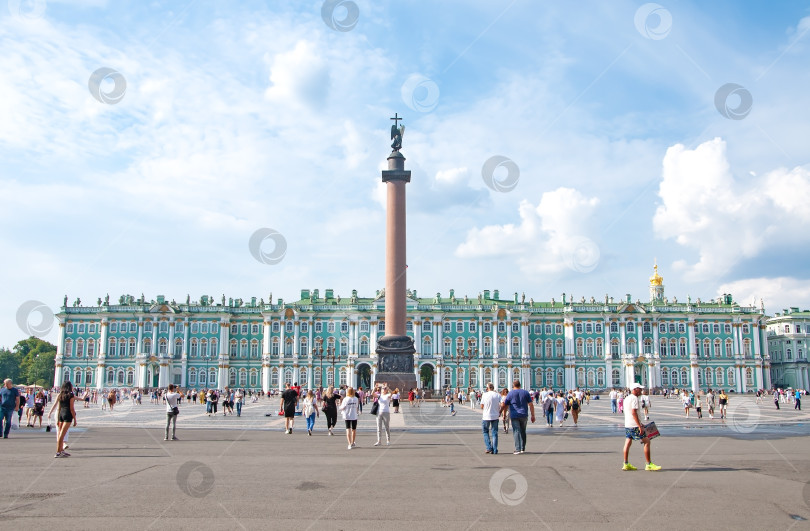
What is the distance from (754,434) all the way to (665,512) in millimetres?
15488

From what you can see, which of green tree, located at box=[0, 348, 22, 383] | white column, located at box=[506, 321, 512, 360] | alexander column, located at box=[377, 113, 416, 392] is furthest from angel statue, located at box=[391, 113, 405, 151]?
green tree, located at box=[0, 348, 22, 383]

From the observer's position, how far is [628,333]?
9906cm

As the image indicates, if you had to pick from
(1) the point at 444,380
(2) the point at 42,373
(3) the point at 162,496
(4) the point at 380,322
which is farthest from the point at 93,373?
(3) the point at 162,496

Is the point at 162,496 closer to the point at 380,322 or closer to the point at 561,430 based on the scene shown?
the point at 561,430

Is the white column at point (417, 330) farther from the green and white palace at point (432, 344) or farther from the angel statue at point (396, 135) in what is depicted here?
Answer: the angel statue at point (396, 135)

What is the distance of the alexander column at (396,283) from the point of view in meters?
50.2

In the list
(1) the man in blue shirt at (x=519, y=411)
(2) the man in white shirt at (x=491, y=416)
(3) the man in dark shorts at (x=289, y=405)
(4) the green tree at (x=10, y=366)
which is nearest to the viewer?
(1) the man in blue shirt at (x=519, y=411)

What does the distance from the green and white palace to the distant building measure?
1297 cm

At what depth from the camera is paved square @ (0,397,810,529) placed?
839 centimetres

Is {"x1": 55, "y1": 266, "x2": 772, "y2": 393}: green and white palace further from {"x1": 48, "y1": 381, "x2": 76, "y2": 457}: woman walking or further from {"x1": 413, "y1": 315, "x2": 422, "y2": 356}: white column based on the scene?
{"x1": 48, "y1": 381, "x2": 76, "y2": 457}: woman walking

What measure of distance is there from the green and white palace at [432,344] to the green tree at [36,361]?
59.1 ft

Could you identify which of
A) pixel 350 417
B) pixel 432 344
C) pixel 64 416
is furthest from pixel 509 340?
pixel 64 416

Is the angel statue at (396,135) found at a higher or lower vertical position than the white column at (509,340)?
higher

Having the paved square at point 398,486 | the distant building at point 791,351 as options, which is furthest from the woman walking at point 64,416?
the distant building at point 791,351
